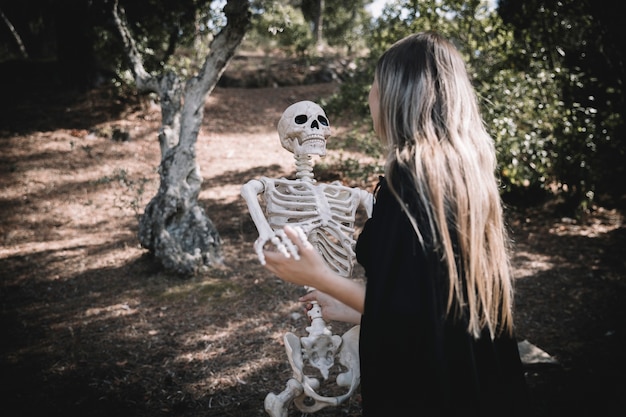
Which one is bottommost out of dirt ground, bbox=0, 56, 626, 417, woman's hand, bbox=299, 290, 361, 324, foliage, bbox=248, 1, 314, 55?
dirt ground, bbox=0, 56, 626, 417

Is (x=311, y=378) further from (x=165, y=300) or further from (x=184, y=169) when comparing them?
(x=184, y=169)

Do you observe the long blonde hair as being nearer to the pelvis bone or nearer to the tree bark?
the pelvis bone

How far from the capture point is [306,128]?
8.86ft

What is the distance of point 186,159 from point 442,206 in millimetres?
4547

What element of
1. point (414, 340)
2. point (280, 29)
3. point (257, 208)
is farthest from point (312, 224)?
point (280, 29)

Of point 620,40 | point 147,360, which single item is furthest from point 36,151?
point 620,40

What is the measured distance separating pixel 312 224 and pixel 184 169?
327cm

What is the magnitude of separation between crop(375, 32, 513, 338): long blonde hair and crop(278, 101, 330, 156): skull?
1.08 meters

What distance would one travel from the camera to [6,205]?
24.3 feet

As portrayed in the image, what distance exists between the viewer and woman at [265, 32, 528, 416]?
4.75 feet

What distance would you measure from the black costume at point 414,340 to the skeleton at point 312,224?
0.97 m

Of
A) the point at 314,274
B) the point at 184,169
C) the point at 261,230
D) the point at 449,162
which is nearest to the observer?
the point at 449,162

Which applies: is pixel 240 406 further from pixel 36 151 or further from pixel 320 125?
pixel 36 151

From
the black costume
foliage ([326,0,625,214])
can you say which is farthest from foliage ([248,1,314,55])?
the black costume
